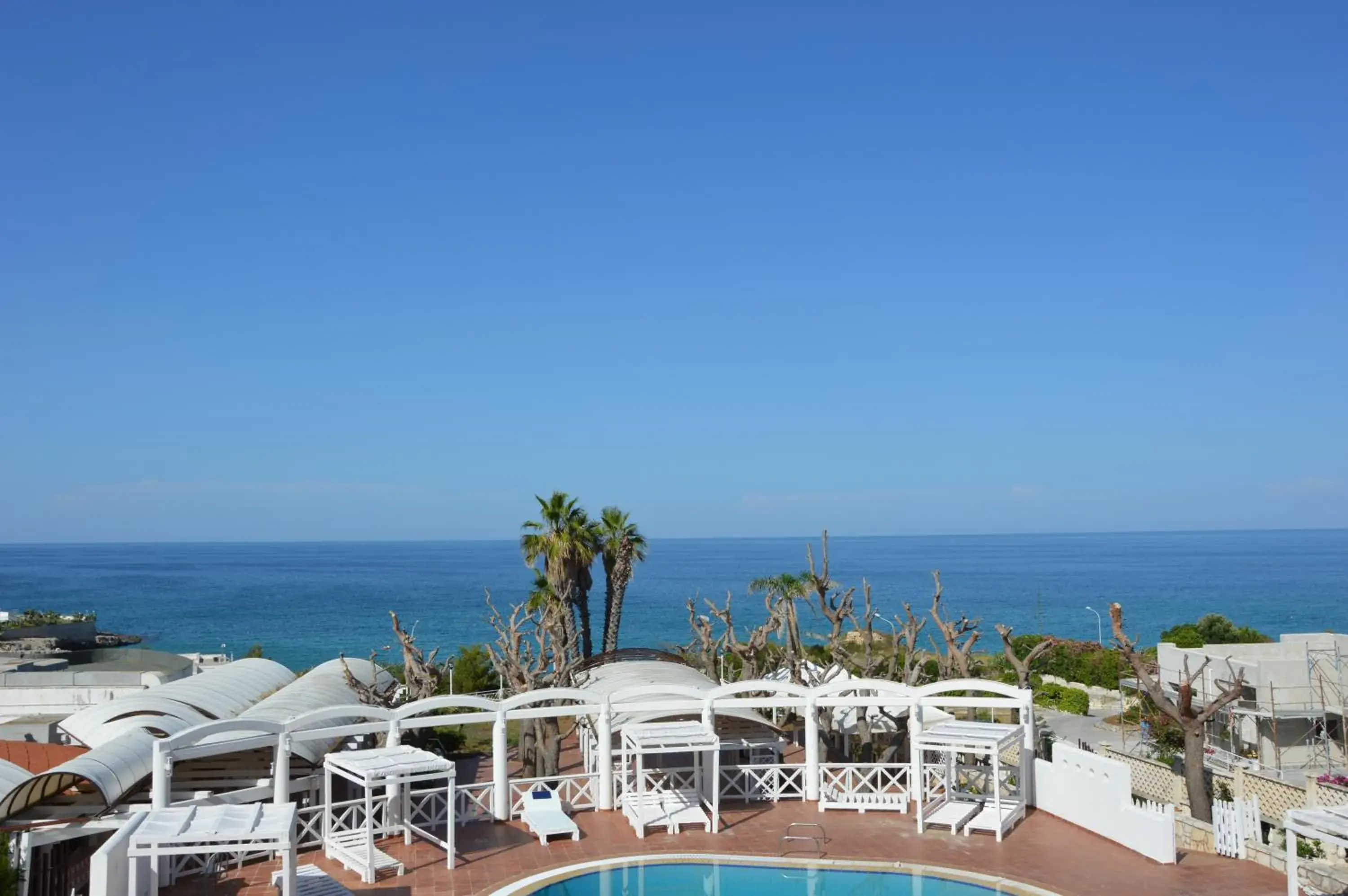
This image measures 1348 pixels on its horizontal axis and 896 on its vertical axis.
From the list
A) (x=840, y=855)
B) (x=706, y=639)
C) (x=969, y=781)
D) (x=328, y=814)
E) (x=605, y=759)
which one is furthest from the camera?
(x=706, y=639)

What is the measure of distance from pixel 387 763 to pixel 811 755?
24.2ft

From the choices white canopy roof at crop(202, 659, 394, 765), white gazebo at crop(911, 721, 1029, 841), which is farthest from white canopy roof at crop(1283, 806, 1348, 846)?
white canopy roof at crop(202, 659, 394, 765)

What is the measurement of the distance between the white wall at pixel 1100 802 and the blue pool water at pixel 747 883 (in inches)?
107

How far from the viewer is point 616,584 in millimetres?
35125

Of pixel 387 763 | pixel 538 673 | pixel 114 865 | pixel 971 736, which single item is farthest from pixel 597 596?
pixel 114 865

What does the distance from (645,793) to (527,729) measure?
6.23 metres

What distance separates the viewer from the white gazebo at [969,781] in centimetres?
1545

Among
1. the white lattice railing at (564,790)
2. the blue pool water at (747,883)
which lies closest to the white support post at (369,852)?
the blue pool water at (747,883)

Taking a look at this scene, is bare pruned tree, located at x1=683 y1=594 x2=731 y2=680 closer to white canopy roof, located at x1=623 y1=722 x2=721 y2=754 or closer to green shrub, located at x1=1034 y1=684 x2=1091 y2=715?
white canopy roof, located at x1=623 y1=722 x2=721 y2=754

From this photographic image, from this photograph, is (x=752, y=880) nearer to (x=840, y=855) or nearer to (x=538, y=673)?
(x=840, y=855)

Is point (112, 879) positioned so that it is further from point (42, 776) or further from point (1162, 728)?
point (1162, 728)

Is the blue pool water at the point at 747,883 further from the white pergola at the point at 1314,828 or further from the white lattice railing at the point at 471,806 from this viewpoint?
the white pergola at the point at 1314,828

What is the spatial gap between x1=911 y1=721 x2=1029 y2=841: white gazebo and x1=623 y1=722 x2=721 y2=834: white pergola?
3.15 m

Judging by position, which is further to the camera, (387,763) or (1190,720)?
(1190,720)
